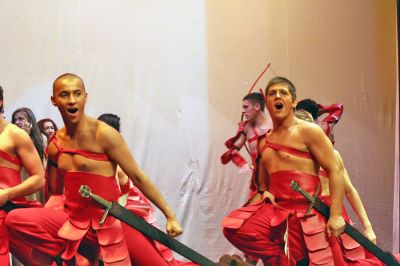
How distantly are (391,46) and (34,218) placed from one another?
482 centimetres

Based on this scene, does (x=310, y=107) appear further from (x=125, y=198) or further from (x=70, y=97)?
(x=70, y=97)

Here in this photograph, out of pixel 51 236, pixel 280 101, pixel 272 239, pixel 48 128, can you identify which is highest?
pixel 280 101

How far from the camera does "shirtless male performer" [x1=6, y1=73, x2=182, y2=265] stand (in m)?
3.33

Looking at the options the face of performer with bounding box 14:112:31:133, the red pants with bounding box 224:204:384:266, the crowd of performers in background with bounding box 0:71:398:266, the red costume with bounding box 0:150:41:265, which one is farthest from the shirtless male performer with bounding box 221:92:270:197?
the red costume with bounding box 0:150:41:265

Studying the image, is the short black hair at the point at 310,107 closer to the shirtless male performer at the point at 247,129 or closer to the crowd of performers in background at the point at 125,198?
the crowd of performers in background at the point at 125,198

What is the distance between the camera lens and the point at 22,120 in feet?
17.0

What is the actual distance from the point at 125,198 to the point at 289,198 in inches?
41.0

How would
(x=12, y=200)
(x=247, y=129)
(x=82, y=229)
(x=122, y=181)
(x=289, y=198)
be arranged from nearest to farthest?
(x=82, y=229)
(x=12, y=200)
(x=289, y=198)
(x=122, y=181)
(x=247, y=129)

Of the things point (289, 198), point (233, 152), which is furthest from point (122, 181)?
point (233, 152)

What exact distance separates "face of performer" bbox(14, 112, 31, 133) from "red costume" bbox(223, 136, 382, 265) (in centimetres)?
200

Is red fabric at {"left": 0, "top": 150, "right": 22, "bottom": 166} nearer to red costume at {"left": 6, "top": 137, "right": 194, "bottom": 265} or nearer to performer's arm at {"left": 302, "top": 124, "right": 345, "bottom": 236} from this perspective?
red costume at {"left": 6, "top": 137, "right": 194, "bottom": 265}

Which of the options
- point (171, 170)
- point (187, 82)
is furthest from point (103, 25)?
point (171, 170)

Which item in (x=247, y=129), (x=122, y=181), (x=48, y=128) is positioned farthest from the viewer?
(x=247, y=129)

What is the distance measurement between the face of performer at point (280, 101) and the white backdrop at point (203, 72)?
93.3 inches
